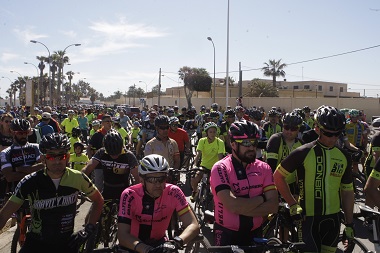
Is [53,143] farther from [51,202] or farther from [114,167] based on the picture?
[114,167]

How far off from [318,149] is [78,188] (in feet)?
8.18

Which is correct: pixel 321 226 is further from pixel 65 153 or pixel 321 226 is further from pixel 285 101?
pixel 285 101

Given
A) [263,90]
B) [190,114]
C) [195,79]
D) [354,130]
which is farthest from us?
[263,90]

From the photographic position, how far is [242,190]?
3.56 m

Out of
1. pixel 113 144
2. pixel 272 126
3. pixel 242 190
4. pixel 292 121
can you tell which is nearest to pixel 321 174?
pixel 242 190

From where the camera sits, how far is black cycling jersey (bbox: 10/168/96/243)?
11.9 feet

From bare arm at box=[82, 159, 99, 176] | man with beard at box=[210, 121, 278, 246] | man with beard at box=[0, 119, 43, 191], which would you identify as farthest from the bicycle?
man with beard at box=[210, 121, 278, 246]

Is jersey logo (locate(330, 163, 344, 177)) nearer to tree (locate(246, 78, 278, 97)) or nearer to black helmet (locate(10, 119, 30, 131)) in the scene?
black helmet (locate(10, 119, 30, 131))

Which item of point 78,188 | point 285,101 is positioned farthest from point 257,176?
point 285,101

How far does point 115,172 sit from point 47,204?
204cm

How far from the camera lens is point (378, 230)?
12.6ft

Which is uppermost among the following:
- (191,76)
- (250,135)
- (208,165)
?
(191,76)

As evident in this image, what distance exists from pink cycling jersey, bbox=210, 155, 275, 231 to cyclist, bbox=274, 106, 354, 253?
45cm

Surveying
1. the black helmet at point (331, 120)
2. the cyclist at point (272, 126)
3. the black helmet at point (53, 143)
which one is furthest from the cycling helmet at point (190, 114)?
the black helmet at point (53, 143)
